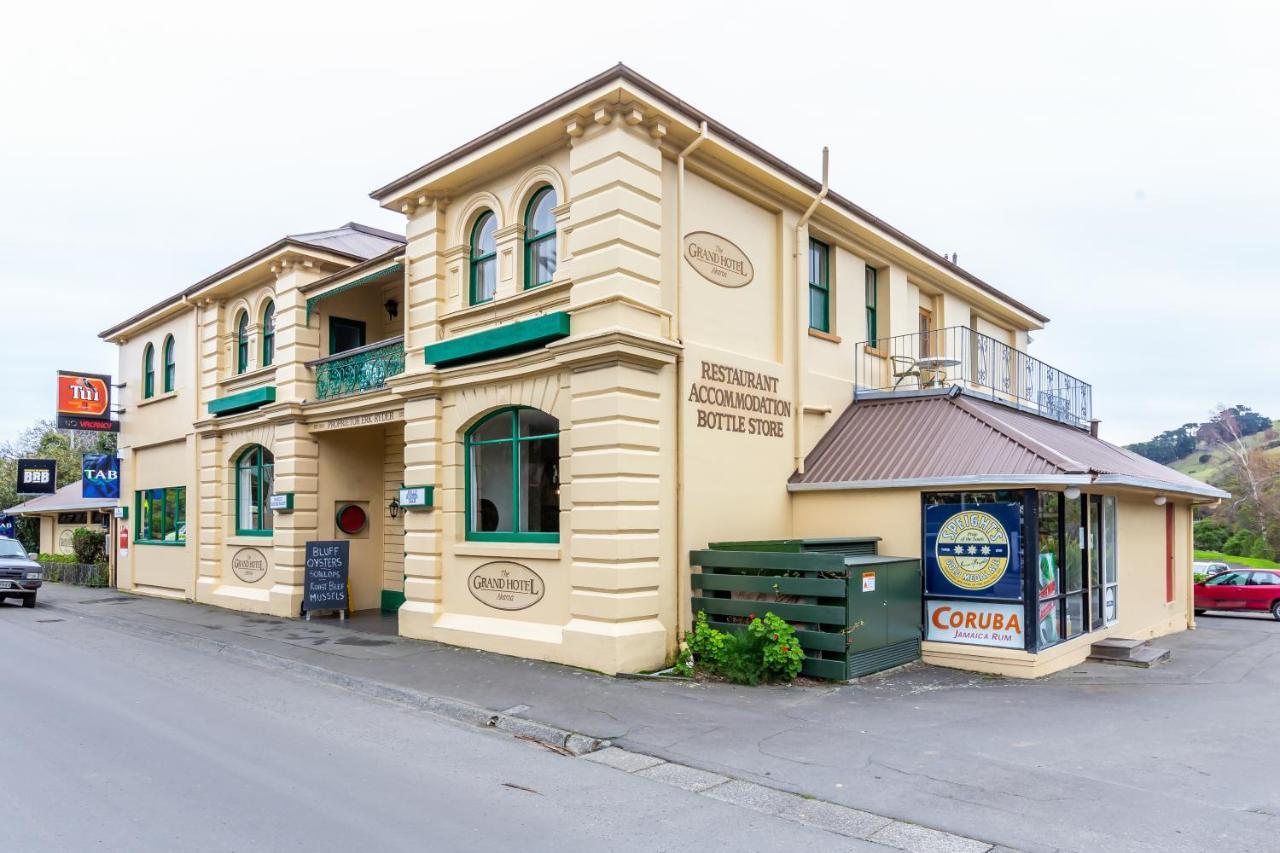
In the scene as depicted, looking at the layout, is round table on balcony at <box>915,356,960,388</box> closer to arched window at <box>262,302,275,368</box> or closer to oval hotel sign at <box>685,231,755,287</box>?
oval hotel sign at <box>685,231,755,287</box>

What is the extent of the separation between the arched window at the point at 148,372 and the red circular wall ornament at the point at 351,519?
9177 mm

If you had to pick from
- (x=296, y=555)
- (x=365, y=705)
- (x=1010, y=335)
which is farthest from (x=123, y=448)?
(x=1010, y=335)

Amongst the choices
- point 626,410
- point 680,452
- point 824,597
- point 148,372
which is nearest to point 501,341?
point 626,410

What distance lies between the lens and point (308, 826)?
231 inches

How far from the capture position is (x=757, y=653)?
36.1 feet

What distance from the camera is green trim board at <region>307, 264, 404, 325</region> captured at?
15.7 m

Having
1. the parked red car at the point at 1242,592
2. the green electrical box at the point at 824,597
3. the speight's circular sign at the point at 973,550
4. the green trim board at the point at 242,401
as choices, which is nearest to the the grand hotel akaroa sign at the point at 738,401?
the green electrical box at the point at 824,597

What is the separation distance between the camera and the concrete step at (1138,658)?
13.0 metres

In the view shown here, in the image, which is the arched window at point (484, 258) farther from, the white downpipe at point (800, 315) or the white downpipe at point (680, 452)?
the white downpipe at point (800, 315)

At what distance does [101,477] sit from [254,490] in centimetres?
790

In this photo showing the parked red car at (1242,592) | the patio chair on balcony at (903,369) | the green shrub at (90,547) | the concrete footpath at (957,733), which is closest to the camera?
the concrete footpath at (957,733)

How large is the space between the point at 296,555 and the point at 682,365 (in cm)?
955

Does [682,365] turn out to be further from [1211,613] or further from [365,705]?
[1211,613]

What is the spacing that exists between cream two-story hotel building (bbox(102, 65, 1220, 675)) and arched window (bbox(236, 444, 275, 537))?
0.24m
